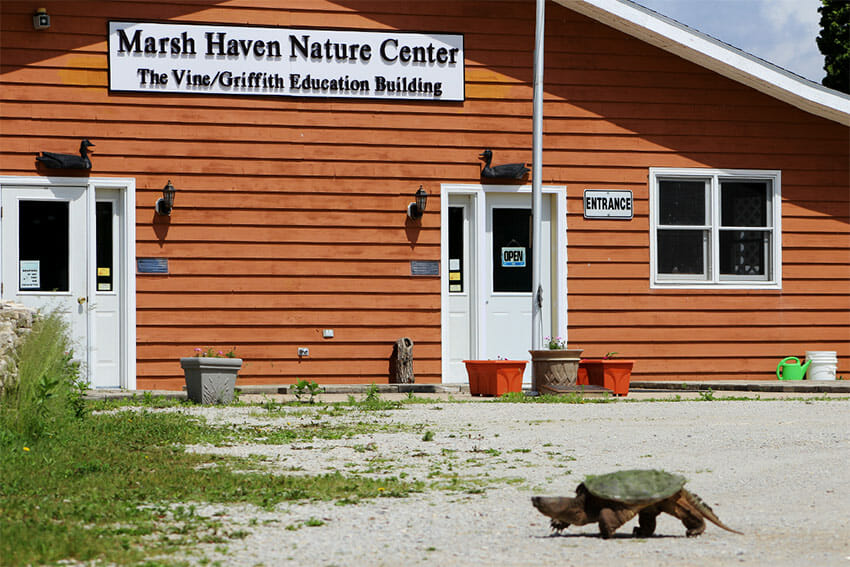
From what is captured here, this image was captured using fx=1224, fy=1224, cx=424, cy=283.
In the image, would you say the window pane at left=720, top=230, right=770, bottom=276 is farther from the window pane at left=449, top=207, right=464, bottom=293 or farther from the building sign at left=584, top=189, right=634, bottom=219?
the window pane at left=449, top=207, right=464, bottom=293

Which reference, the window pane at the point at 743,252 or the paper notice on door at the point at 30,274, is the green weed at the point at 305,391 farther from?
the window pane at the point at 743,252

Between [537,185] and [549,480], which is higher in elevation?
[537,185]

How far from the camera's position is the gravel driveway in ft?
17.9

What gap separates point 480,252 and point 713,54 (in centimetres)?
405

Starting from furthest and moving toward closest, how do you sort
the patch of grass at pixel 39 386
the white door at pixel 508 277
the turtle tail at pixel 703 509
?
the white door at pixel 508 277
the patch of grass at pixel 39 386
the turtle tail at pixel 703 509

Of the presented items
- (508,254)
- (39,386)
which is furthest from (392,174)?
(39,386)

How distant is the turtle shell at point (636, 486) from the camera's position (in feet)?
18.7

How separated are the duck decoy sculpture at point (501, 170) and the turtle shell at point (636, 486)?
10259mm

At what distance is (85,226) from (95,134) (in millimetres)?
1141

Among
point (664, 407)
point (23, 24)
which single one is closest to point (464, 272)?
point (664, 407)

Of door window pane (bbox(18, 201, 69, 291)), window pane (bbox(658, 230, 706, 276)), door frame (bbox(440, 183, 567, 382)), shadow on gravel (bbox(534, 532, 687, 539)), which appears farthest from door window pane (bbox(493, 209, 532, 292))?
shadow on gravel (bbox(534, 532, 687, 539))

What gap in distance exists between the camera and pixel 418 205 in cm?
1569

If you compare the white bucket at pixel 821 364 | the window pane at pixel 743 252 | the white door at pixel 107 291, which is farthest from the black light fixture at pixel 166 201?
the white bucket at pixel 821 364

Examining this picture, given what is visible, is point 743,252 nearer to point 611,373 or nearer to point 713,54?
point 713,54
